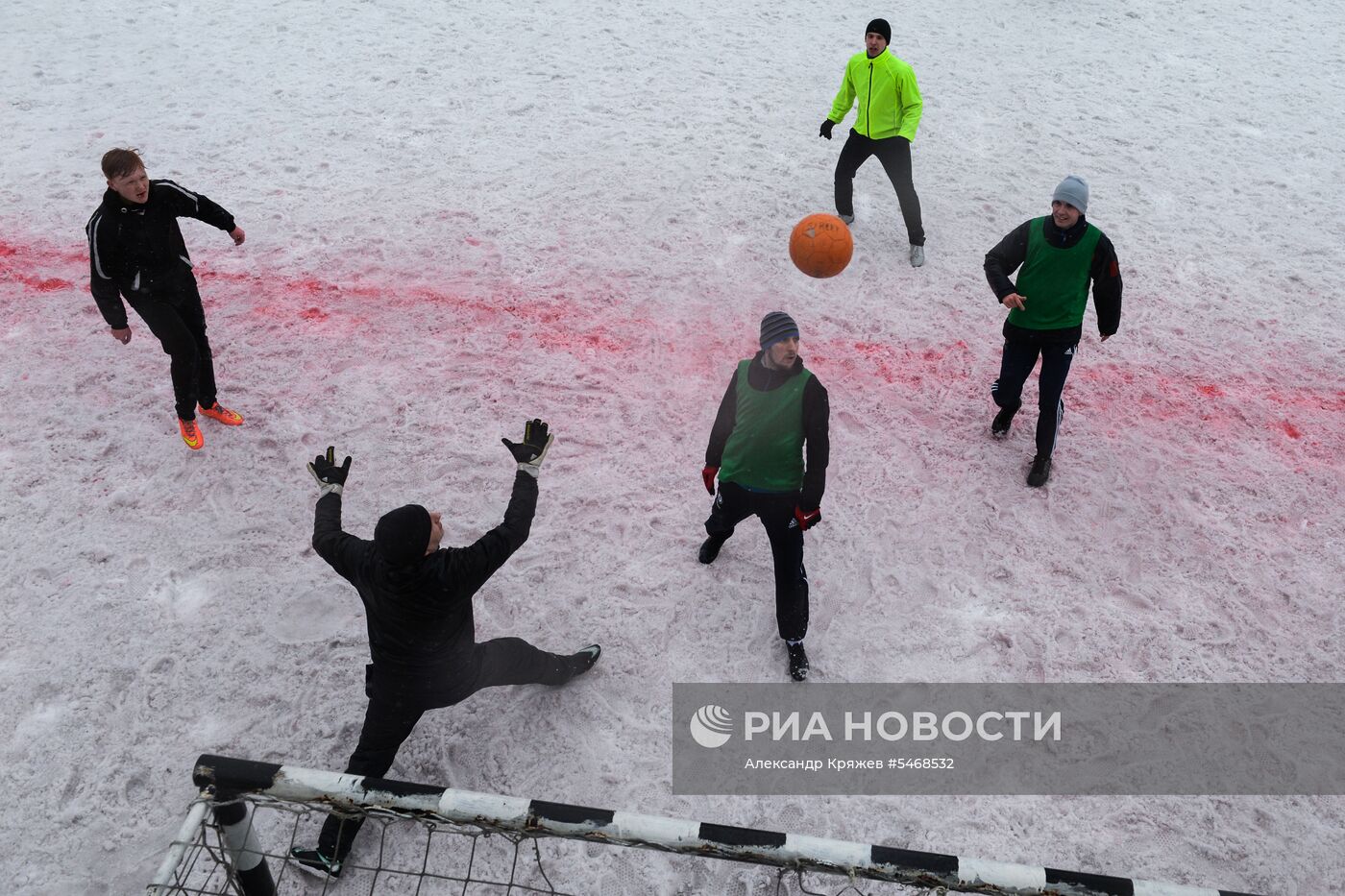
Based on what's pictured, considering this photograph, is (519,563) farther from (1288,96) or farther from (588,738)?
(1288,96)

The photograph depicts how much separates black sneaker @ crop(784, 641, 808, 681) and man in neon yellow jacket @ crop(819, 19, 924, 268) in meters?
4.56

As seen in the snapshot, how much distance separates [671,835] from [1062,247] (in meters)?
4.18

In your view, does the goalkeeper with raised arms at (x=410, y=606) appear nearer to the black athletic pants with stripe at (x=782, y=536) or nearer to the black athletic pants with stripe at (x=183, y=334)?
the black athletic pants with stripe at (x=782, y=536)

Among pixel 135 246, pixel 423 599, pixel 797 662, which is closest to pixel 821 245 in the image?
pixel 797 662

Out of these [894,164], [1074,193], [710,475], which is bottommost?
[710,475]

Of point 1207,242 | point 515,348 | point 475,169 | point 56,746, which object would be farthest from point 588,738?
point 1207,242

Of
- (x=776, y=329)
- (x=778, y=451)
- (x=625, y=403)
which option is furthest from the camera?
(x=625, y=403)

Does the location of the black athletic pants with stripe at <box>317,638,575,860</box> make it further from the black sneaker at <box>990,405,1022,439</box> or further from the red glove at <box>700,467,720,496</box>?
the black sneaker at <box>990,405,1022,439</box>

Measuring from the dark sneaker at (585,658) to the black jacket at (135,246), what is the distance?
347 centimetres

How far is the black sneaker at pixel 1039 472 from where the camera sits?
6332 mm

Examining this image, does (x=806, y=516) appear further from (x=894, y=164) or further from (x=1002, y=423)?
(x=894, y=164)

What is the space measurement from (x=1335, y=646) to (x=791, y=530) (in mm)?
3451

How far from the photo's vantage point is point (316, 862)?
4.20m

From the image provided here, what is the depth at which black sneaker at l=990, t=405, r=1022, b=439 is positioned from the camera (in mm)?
6621
